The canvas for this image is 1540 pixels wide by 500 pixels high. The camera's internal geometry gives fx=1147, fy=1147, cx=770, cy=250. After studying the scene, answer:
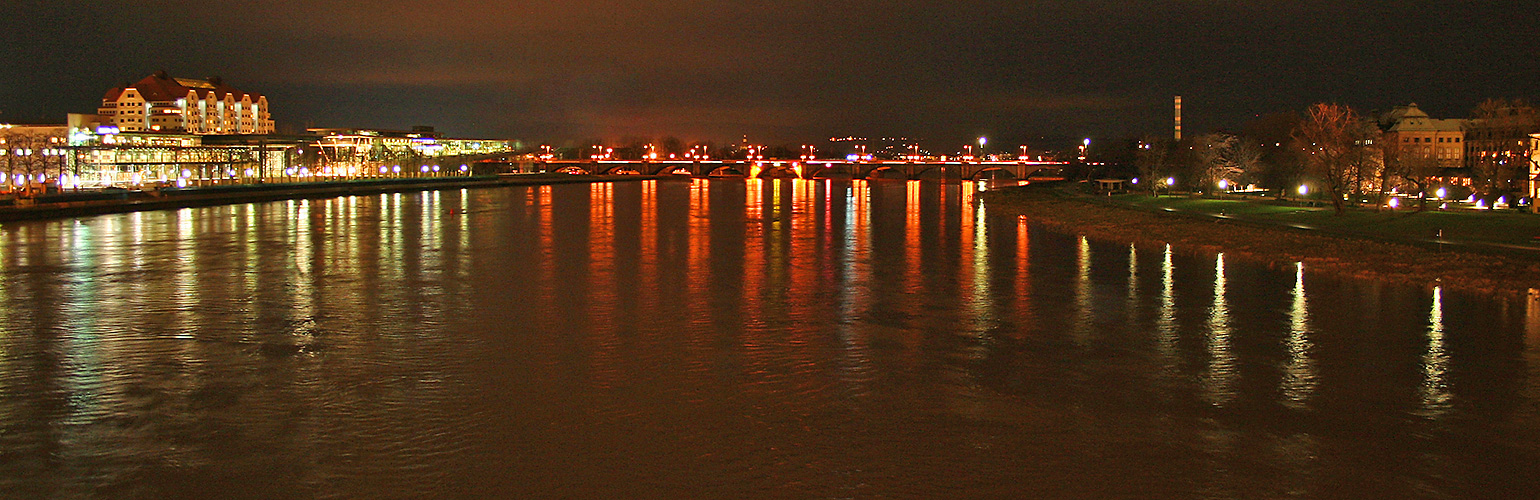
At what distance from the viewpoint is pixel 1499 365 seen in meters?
11.9

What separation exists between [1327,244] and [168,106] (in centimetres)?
12153

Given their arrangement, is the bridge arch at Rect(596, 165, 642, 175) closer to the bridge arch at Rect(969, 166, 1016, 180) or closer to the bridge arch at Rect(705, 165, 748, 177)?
the bridge arch at Rect(705, 165, 748, 177)

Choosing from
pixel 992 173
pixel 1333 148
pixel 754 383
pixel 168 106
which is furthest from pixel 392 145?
pixel 754 383

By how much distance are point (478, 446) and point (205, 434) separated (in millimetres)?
2140

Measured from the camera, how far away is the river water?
775 cm

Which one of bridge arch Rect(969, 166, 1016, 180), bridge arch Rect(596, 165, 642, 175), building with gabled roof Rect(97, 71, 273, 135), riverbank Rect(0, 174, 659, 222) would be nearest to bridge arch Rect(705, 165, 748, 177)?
bridge arch Rect(596, 165, 642, 175)

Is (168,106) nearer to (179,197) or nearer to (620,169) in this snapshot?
(620,169)

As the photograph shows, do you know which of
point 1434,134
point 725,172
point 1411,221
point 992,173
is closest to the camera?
point 1411,221

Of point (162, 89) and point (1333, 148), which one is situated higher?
point (162, 89)

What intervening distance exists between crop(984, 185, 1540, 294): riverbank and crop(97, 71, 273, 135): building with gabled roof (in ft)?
342

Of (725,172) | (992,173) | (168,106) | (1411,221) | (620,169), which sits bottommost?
(1411,221)

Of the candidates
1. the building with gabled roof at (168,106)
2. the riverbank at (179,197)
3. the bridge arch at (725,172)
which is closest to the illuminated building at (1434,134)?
the riverbank at (179,197)

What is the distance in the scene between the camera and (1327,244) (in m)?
24.7

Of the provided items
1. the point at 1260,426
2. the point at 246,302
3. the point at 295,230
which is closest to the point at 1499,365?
the point at 1260,426
